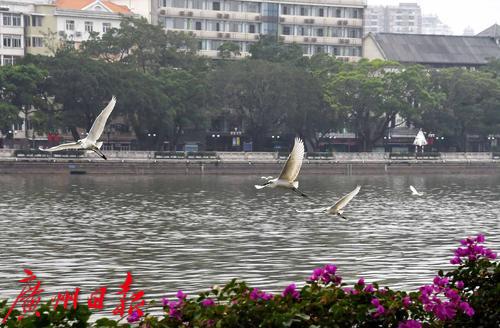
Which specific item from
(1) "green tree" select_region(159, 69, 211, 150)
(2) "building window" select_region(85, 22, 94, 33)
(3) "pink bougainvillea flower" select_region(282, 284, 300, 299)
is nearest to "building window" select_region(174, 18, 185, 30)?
(2) "building window" select_region(85, 22, 94, 33)

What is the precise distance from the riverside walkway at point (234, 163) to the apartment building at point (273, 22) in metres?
26.2

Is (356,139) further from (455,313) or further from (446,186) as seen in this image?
(455,313)

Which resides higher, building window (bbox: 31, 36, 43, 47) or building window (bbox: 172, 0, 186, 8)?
building window (bbox: 172, 0, 186, 8)

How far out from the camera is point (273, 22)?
145375mm

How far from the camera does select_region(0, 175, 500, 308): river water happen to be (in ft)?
116

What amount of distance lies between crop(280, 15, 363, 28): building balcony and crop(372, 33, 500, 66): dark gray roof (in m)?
3.11

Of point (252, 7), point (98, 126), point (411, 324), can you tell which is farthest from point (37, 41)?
point (411, 324)

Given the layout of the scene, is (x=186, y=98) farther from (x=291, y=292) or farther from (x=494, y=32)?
(x=291, y=292)

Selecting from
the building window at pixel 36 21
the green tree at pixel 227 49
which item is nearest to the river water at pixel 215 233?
the building window at pixel 36 21

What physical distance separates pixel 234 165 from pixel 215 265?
6920cm

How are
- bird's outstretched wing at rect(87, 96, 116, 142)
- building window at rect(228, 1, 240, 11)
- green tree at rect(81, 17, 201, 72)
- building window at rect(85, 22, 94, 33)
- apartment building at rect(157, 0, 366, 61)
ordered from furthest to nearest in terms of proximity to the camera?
building window at rect(228, 1, 240, 11) < apartment building at rect(157, 0, 366, 61) < building window at rect(85, 22, 94, 33) < green tree at rect(81, 17, 201, 72) < bird's outstretched wing at rect(87, 96, 116, 142)

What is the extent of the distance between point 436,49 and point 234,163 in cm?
5172

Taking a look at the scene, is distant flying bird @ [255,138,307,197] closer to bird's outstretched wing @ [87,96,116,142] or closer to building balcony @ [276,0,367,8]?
bird's outstretched wing @ [87,96,116,142]

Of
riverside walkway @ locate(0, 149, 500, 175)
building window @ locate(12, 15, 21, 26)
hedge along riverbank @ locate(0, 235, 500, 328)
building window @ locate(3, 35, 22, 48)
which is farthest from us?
building window @ locate(12, 15, 21, 26)
